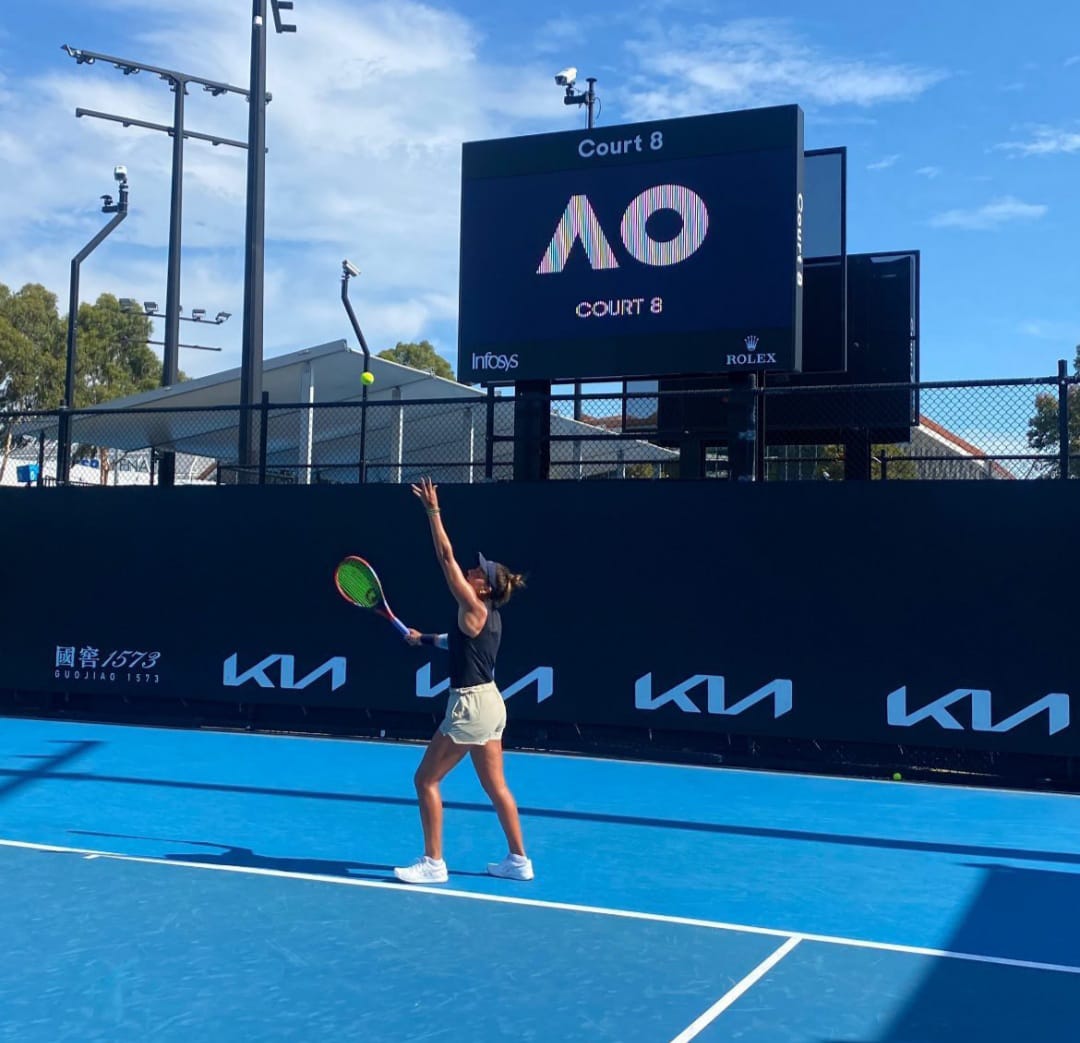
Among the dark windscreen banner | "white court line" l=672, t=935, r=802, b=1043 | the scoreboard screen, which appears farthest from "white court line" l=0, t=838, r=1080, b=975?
the scoreboard screen

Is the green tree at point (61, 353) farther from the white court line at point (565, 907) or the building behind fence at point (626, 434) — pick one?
the white court line at point (565, 907)

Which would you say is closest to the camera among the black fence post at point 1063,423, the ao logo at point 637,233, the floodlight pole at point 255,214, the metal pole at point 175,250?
the black fence post at point 1063,423

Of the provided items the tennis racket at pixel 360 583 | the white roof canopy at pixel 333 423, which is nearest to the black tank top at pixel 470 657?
the tennis racket at pixel 360 583

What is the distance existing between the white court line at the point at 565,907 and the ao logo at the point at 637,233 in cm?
680

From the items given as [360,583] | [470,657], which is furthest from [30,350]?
[470,657]

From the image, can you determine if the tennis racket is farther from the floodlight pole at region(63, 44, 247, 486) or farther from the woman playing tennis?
the floodlight pole at region(63, 44, 247, 486)

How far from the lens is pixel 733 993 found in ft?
17.3

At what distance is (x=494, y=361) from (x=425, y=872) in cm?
657

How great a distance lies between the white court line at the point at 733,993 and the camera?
481 centimetres

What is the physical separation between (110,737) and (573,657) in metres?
4.72

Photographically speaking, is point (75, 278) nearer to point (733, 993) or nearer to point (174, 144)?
point (174, 144)

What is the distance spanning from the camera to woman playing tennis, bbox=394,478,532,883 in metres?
6.75

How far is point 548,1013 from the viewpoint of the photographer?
5.00 metres

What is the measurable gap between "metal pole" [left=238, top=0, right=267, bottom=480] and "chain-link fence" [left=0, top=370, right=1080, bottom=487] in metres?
0.97
